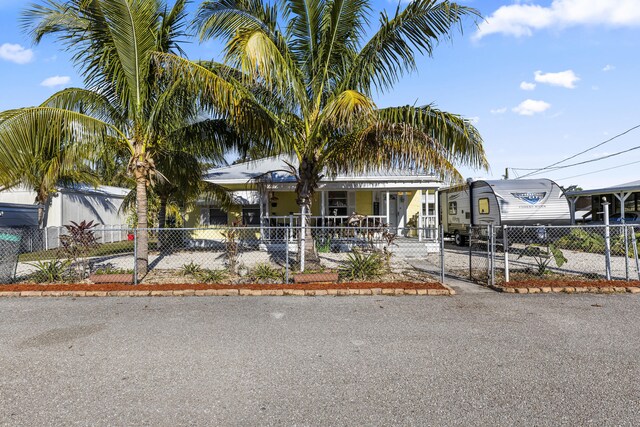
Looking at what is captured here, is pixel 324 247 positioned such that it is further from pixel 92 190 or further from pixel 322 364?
pixel 92 190

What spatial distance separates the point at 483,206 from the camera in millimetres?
15148

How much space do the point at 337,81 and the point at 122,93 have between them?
477cm

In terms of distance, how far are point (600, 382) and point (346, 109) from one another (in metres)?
5.28

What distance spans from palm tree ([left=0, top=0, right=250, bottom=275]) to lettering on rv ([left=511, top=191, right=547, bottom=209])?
35.7 ft

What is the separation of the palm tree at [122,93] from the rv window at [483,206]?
10.6 meters

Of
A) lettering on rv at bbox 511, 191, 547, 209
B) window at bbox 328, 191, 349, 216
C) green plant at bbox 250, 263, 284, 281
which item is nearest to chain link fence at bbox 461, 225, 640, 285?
lettering on rv at bbox 511, 191, 547, 209

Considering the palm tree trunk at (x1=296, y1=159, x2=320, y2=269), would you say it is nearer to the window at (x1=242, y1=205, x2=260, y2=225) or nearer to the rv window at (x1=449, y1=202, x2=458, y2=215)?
the window at (x1=242, y1=205, x2=260, y2=225)

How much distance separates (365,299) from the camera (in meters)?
6.81

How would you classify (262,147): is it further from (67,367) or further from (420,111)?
(67,367)

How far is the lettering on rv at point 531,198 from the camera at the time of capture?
45.7 feet

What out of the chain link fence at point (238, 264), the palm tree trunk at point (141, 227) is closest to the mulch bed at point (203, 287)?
the chain link fence at point (238, 264)

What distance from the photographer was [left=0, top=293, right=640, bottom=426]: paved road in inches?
118

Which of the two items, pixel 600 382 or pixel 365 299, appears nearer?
pixel 600 382

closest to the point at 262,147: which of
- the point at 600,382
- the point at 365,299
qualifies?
the point at 365,299
